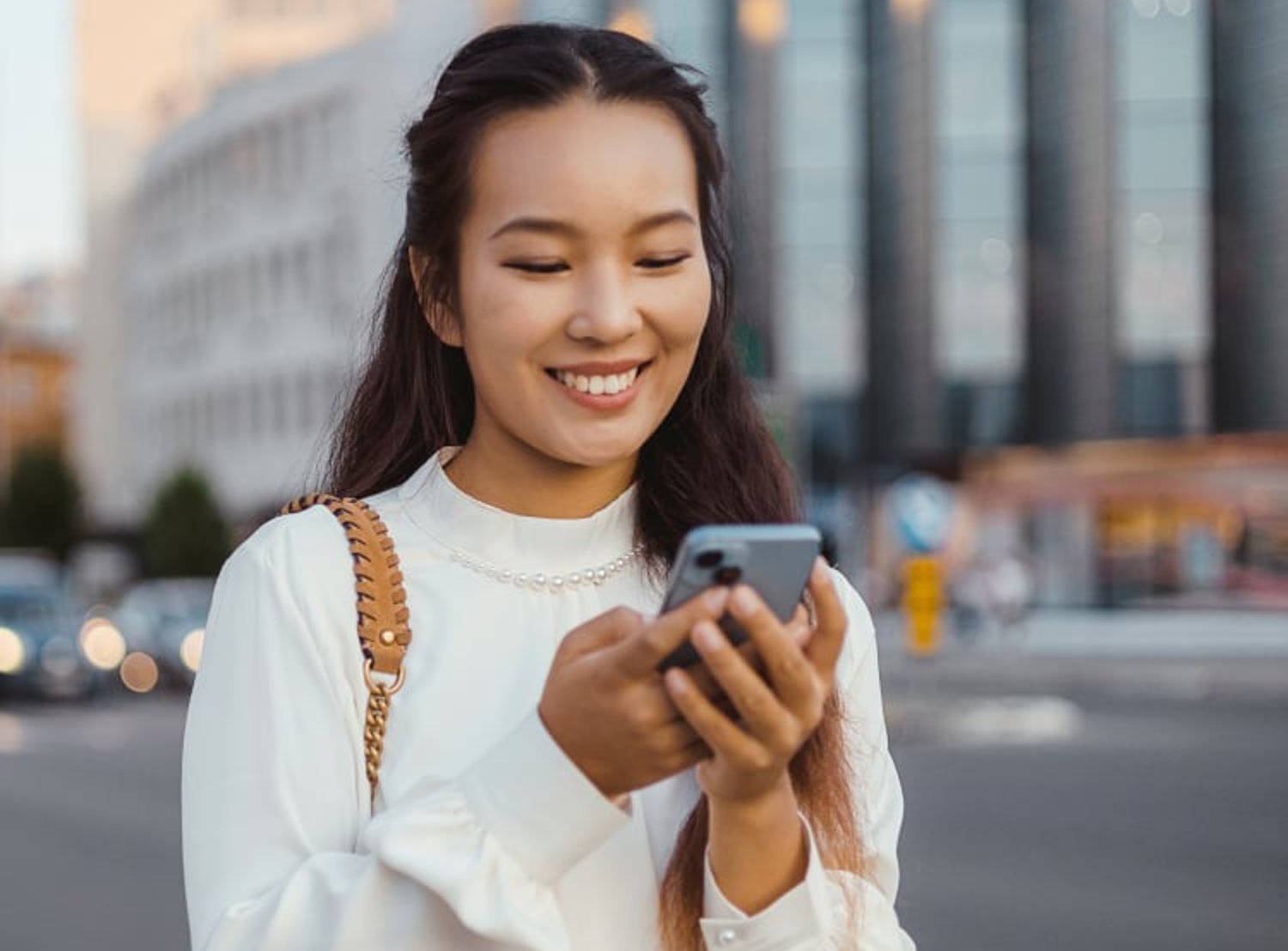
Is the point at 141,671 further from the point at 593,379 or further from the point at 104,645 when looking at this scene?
the point at 593,379

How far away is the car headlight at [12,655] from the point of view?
2530 cm

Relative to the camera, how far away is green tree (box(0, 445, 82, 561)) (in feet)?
222

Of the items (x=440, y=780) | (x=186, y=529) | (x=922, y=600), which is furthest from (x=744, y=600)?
(x=186, y=529)

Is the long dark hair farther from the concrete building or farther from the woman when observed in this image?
the concrete building

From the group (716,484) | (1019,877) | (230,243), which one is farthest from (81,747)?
(230,243)

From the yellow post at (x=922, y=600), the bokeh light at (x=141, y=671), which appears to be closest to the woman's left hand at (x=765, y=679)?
the yellow post at (x=922, y=600)

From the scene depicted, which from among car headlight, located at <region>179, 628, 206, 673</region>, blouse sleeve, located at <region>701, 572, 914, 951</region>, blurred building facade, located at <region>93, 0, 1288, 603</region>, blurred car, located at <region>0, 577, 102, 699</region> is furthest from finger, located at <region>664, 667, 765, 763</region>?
blurred building facade, located at <region>93, 0, 1288, 603</region>

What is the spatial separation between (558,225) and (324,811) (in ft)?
1.79

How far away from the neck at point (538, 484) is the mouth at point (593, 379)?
104 millimetres

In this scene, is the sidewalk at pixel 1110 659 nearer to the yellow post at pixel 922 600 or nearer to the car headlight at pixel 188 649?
the yellow post at pixel 922 600

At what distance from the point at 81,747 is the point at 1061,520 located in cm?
2998

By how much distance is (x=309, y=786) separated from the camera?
1.76 metres

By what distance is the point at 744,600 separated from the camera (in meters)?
1.42

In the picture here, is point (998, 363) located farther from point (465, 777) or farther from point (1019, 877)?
point (465, 777)
